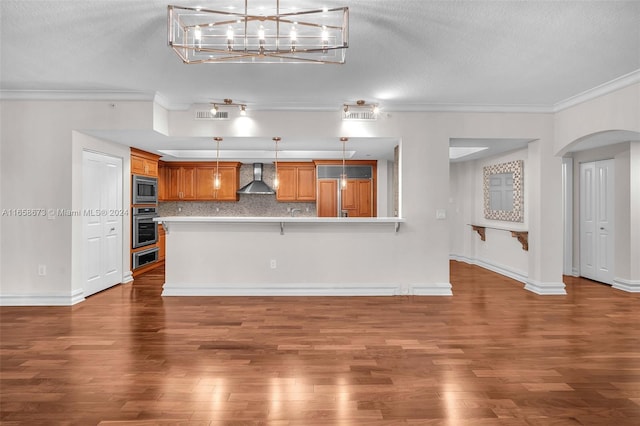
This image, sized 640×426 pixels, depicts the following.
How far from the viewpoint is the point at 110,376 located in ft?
8.42

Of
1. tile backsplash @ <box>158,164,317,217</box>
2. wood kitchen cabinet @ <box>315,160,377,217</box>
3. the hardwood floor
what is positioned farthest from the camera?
tile backsplash @ <box>158,164,317,217</box>

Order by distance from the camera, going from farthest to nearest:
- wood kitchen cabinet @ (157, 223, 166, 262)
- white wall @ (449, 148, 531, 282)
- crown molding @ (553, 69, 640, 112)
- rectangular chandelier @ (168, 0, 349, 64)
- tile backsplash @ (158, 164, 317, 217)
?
tile backsplash @ (158, 164, 317, 217), wood kitchen cabinet @ (157, 223, 166, 262), white wall @ (449, 148, 531, 282), crown molding @ (553, 69, 640, 112), rectangular chandelier @ (168, 0, 349, 64)

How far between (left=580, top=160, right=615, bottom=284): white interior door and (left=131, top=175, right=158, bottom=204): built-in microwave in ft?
24.9

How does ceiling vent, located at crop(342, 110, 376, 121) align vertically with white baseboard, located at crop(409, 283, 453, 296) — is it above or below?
above

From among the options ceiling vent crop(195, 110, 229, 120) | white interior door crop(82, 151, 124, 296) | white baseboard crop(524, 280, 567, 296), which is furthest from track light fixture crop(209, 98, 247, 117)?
white baseboard crop(524, 280, 567, 296)

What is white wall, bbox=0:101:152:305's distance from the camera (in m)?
4.39

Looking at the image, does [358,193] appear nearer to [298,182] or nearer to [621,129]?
[298,182]

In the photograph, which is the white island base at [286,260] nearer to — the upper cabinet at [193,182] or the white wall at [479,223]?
the white wall at [479,223]

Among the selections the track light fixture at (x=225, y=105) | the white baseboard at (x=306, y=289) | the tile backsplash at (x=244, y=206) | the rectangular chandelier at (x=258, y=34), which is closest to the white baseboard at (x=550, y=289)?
the white baseboard at (x=306, y=289)

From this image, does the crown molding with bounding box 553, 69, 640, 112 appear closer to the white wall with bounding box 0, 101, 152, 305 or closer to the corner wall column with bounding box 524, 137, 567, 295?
the corner wall column with bounding box 524, 137, 567, 295

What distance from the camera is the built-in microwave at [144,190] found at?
6008 millimetres

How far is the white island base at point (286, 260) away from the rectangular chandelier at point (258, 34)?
242cm

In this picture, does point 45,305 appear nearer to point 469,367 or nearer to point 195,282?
point 195,282

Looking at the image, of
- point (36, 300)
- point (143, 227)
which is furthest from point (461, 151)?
point (36, 300)
